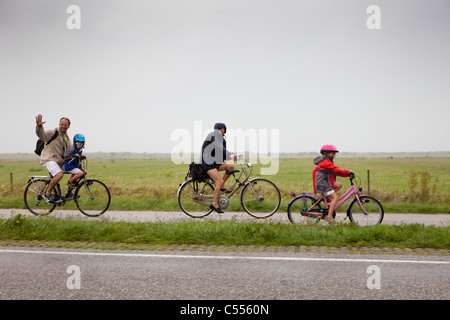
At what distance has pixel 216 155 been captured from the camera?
8.99m

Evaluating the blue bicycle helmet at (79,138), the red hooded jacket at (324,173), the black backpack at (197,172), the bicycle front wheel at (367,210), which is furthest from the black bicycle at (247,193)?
Result: the blue bicycle helmet at (79,138)

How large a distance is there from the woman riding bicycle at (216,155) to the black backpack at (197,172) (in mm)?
121

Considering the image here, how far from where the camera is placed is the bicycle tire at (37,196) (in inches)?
391

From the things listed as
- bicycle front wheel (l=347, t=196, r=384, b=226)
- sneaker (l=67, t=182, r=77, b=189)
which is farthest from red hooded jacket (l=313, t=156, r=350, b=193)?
sneaker (l=67, t=182, r=77, b=189)

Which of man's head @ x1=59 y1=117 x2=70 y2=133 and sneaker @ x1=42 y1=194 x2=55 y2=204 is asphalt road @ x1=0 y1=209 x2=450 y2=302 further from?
man's head @ x1=59 y1=117 x2=70 y2=133

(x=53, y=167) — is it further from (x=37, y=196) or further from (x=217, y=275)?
(x=217, y=275)

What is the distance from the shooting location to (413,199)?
13852mm

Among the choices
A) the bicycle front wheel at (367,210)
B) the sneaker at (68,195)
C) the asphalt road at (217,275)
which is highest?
the sneaker at (68,195)

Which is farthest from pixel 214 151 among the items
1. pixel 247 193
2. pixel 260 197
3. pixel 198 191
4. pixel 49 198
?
pixel 49 198

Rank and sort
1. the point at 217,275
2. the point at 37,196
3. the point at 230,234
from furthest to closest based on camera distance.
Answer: the point at 37,196 → the point at 230,234 → the point at 217,275

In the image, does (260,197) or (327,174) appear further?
(260,197)

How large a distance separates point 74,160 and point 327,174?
21.4 ft

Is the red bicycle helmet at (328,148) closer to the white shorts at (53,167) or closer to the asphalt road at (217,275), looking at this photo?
the asphalt road at (217,275)
